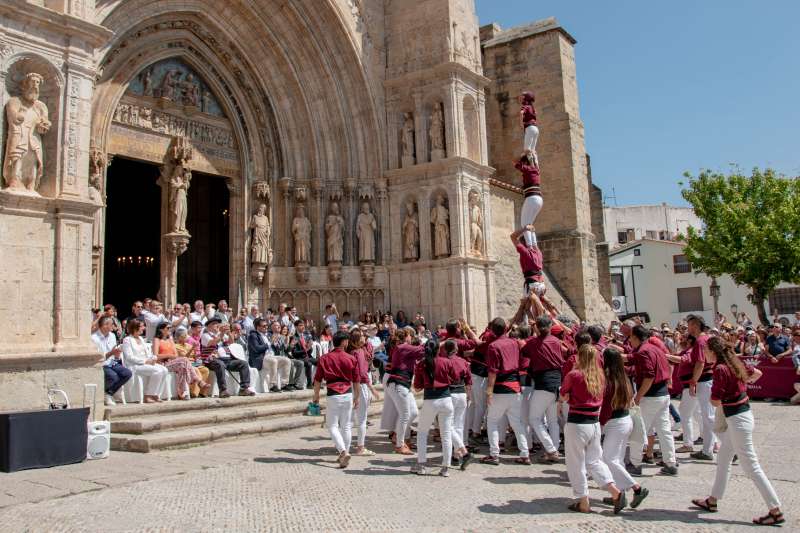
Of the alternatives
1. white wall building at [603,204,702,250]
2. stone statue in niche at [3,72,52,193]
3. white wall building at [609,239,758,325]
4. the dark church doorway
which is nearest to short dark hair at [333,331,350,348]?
stone statue in niche at [3,72,52,193]

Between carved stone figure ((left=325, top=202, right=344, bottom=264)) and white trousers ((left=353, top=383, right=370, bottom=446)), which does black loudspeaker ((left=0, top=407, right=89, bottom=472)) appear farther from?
carved stone figure ((left=325, top=202, right=344, bottom=264))

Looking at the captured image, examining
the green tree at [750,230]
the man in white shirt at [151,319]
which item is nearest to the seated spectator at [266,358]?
the man in white shirt at [151,319]

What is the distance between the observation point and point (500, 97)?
23.4 meters

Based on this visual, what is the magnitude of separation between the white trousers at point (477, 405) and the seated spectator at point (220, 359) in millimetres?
3712

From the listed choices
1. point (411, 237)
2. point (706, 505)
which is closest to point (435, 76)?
point (411, 237)

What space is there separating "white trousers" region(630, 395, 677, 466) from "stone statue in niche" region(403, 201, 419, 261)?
10068 mm

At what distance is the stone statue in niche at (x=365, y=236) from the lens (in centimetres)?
1655

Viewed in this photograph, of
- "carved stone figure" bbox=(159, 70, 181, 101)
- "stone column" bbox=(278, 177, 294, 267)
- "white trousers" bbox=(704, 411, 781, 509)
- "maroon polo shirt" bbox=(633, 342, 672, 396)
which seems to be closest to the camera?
"white trousers" bbox=(704, 411, 781, 509)

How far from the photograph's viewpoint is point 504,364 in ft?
23.9

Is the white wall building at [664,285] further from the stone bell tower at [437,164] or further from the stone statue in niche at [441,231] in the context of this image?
the stone statue in niche at [441,231]

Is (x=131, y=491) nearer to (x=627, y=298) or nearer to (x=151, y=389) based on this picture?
(x=151, y=389)

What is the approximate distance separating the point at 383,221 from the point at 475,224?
2377 mm

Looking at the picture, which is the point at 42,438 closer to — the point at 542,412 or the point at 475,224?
the point at 542,412

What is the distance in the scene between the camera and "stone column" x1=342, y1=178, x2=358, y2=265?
1662 centimetres
